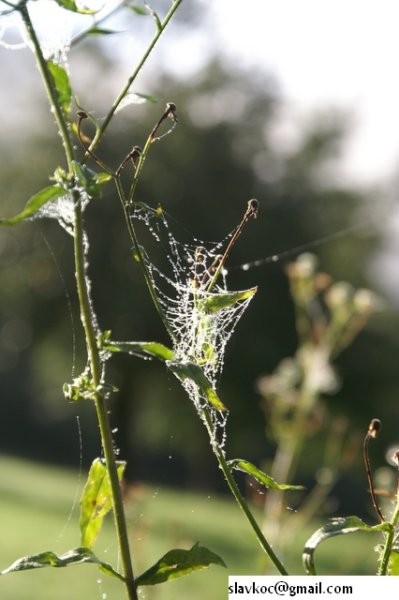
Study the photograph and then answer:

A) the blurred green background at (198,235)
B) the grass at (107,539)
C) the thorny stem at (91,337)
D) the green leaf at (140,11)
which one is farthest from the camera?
the blurred green background at (198,235)

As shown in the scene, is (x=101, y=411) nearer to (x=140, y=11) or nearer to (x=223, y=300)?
(x=223, y=300)

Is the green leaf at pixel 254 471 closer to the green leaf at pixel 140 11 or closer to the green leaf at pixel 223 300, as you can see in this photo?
the green leaf at pixel 223 300

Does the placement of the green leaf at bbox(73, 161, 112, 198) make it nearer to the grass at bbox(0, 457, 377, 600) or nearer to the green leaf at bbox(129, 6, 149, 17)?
the green leaf at bbox(129, 6, 149, 17)

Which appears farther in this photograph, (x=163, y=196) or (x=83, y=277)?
(x=163, y=196)

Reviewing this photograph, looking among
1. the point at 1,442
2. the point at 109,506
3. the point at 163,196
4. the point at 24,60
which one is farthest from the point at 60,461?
the point at 109,506

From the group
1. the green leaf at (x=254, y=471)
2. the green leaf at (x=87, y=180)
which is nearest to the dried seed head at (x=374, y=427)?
the green leaf at (x=254, y=471)

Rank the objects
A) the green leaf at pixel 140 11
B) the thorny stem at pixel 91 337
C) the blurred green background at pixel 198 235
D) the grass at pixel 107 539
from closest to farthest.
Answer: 1. the thorny stem at pixel 91 337
2. the green leaf at pixel 140 11
3. the grass at pixel 107 539
4. the blurred green background at pixel 198 235

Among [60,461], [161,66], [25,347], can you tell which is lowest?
[60,461]

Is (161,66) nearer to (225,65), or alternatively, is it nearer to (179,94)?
(179,94)
